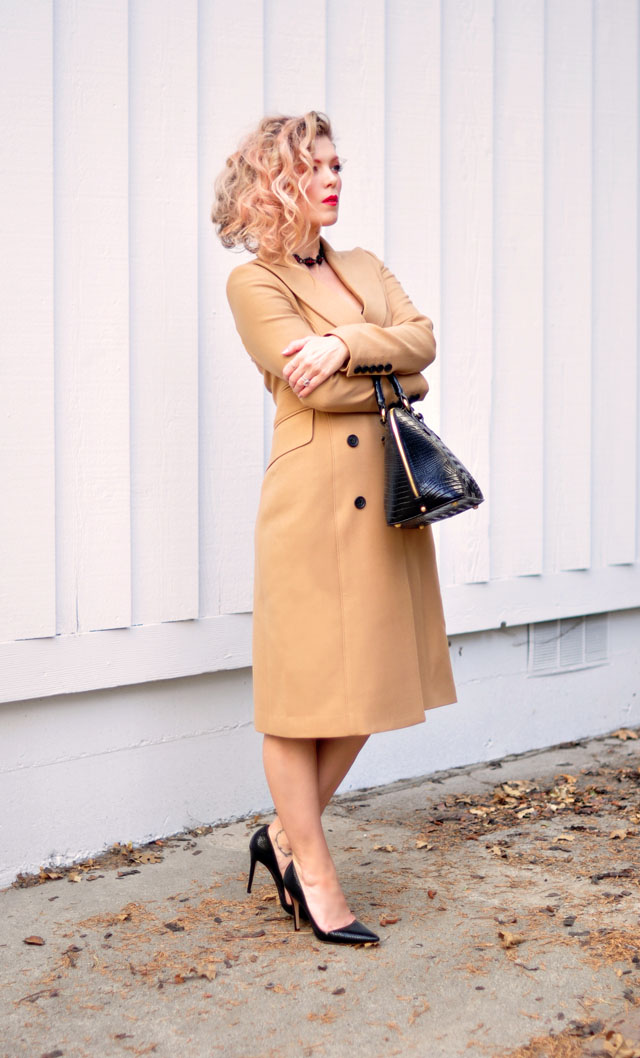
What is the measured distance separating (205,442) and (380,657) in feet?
4.07

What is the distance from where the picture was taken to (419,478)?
2.63m

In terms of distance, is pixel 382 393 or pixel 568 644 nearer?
pixel 382 393

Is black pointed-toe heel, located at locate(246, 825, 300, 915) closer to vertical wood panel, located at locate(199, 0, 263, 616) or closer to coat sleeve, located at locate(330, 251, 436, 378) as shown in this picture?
vertical wood panel, located at locate(199, 0, 263, 616)

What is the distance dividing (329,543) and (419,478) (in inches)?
12.6

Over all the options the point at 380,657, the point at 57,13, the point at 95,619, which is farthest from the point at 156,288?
the point at 380,657

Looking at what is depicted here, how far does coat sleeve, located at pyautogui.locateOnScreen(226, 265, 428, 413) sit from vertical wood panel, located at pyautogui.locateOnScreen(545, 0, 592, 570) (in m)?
2.23

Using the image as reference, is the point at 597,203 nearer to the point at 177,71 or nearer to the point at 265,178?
the point at 177,71

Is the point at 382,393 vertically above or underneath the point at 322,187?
underneath

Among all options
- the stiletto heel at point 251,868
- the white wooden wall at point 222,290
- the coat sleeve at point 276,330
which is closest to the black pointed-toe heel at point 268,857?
the stiletto heel at point 251,868

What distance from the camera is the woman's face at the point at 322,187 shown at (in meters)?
2.87

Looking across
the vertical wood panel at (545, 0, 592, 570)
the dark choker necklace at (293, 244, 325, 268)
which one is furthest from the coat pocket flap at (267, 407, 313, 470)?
the vertical wood panel at (545, 0, 592, 570)

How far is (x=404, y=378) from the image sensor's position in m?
2.94

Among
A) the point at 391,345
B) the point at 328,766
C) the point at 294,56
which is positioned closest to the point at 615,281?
the point at 294,56

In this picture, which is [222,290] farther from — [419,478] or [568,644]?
[568,644]
